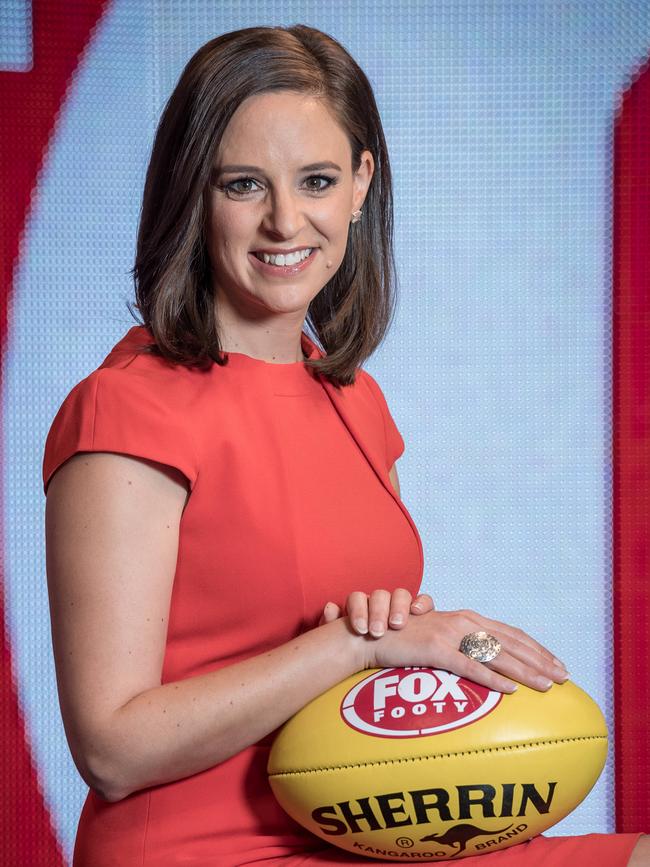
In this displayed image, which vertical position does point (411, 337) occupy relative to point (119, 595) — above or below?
above

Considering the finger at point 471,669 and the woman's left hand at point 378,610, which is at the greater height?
the woman's left hand at point 378,610

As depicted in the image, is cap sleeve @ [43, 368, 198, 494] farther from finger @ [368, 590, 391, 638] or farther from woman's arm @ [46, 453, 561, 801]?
finger @ [368, 590, 391, 638]

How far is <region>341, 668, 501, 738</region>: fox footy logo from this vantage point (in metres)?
1.06

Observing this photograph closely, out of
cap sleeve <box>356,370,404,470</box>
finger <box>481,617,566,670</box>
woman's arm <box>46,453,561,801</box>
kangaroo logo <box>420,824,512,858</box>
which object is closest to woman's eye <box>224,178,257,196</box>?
woman's arm <box>46,453,561,801</box>

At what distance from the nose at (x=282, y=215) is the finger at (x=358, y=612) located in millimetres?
412

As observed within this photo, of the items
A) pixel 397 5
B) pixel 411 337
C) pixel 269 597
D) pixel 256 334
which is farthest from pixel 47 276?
pixel 269 597

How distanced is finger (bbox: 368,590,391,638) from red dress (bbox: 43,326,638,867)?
10 cm

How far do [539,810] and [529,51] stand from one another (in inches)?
73.4

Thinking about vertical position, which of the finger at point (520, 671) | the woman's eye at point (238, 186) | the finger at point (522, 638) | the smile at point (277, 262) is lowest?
the finger at point (520, 671)

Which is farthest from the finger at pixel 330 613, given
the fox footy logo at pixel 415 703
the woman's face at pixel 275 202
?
the woman's face at pixel 275 202

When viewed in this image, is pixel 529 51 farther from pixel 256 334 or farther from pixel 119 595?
pixel 119 595

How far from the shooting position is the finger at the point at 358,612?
1.14 m

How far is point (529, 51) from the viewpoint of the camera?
2.48 metres

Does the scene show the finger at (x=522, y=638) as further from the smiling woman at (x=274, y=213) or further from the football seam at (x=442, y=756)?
the smiling woman at (x=274, y=213)
